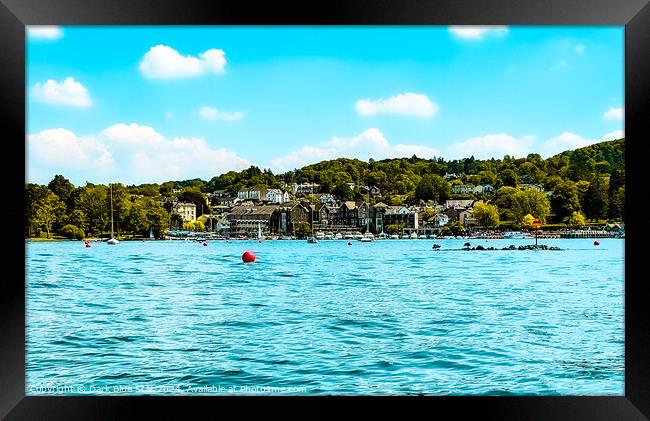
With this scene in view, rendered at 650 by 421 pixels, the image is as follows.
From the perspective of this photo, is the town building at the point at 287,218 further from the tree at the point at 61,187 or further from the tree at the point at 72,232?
the tree at the point at 61,187

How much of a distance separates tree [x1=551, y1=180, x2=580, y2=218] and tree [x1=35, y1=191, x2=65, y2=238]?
2328 centimetres

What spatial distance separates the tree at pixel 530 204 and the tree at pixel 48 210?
20842 mm

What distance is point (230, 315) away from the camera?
17.6m

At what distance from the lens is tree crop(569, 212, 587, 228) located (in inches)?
1349

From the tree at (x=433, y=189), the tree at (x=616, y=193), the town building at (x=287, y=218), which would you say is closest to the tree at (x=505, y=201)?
the tree at (x=433, y=189)

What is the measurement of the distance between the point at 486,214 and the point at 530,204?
218cm

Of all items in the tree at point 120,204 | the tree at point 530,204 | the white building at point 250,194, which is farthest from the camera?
the white building at point 250,194

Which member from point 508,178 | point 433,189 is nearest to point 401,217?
point 433,189

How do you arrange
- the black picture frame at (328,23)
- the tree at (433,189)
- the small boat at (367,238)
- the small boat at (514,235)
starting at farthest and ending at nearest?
1. the small boat at (367,238)
2. the small boat at (514,235)
3. the tree at (433,189)
4. the black picture frame at (328,23)

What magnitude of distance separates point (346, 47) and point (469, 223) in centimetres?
1517

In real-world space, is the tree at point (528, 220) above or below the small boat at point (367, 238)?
above

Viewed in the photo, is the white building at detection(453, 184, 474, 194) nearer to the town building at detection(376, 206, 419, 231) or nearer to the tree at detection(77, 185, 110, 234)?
the town building at detection(376, 206, 419, 231)

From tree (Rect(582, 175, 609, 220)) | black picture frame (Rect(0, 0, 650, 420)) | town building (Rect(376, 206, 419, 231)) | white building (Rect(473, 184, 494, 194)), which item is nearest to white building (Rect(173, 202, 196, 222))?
town building (Rect(376, 206, 419, 231))

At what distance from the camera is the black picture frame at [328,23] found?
2.85 metres
